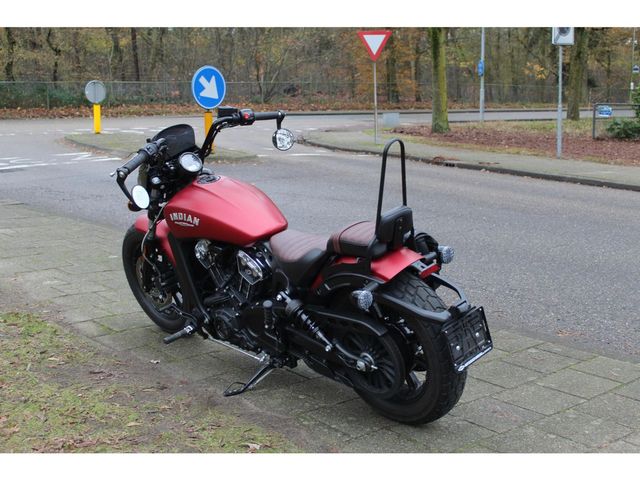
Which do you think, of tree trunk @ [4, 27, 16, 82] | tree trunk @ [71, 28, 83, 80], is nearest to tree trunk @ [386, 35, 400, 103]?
tree trunk @ [71, 28, 83, 80]

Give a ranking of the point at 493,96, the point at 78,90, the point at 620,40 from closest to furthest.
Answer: the point at 78,90 < the point at 620,40 < the point at 493,96

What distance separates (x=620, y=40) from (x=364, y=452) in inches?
2041

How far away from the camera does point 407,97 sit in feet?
161

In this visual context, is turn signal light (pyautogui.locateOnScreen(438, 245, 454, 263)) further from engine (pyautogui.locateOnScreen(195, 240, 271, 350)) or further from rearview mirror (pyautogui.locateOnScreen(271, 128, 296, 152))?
rearview mirror (pyautogui.locateOnScreen(271, 128, 296, 152))

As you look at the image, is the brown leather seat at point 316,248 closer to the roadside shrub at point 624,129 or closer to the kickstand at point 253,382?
the kickstand at point 253,382

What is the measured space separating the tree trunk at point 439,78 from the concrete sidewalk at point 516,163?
2.29 m

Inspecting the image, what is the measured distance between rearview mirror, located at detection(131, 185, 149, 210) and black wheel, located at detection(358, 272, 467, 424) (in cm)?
162

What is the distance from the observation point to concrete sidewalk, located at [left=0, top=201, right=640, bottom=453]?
3.39 m

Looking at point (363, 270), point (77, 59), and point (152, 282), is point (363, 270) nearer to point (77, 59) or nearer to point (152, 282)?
point (152, 282)

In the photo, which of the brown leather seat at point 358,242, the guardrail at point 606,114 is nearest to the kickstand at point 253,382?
the brown leather seat at point 358,242

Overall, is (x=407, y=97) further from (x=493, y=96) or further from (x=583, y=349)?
(x=583, y=349)

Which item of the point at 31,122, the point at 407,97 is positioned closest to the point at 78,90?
the point at 31,122

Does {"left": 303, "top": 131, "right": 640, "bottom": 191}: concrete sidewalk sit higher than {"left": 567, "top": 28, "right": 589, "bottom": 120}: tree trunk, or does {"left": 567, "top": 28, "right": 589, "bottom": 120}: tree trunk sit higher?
{"left": 567, "top": 28, "right": 589, "bottom": 120}: tree trunk

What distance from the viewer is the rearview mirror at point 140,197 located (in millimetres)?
4203
